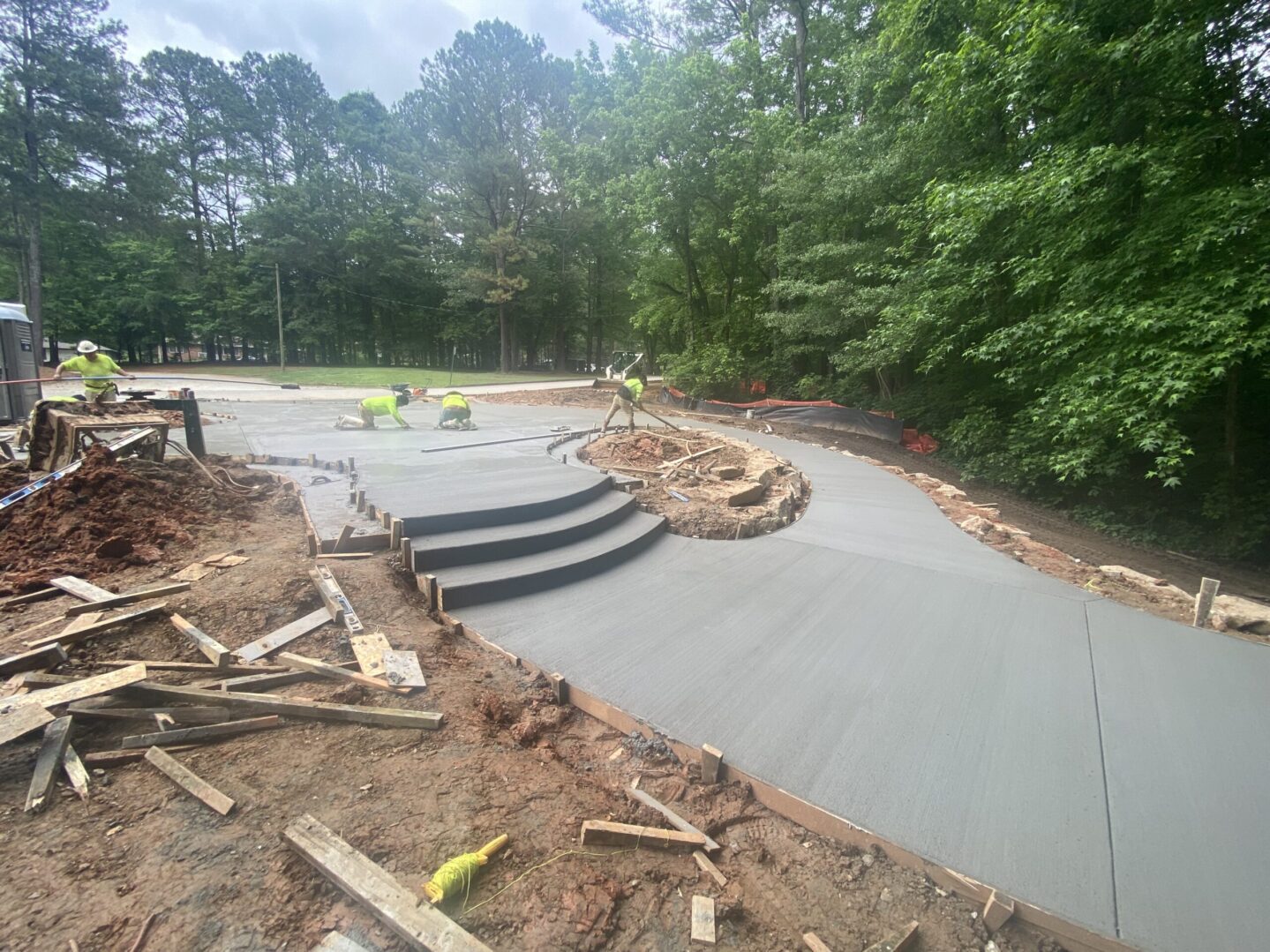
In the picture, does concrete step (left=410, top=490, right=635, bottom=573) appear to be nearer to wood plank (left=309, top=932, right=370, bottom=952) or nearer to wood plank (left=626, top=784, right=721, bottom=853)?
wood plank (left=626, top=784, right=721, bottom=853)

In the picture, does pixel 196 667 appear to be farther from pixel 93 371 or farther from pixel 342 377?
pixel 342 377

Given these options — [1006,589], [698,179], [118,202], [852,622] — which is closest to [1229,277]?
[1006,589]

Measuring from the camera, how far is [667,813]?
203cm

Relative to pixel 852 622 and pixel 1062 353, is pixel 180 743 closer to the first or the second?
pixel 852 622

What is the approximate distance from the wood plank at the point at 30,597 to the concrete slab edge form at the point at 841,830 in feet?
10.00

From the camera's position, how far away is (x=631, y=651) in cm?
312

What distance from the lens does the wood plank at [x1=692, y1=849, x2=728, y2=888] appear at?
5.78 ft

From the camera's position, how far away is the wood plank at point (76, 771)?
5.99 feet

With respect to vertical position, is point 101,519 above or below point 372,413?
below

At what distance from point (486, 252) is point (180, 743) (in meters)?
32.3

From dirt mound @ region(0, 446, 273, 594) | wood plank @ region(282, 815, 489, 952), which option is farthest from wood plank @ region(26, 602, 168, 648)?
wood plank @ region(282, 815, 489, 952)

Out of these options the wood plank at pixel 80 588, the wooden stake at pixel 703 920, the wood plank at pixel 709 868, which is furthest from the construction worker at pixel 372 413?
the wooden stake at pixel 703 920

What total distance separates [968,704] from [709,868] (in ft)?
5.78

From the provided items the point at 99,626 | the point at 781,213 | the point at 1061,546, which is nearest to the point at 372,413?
the point at 99,626
